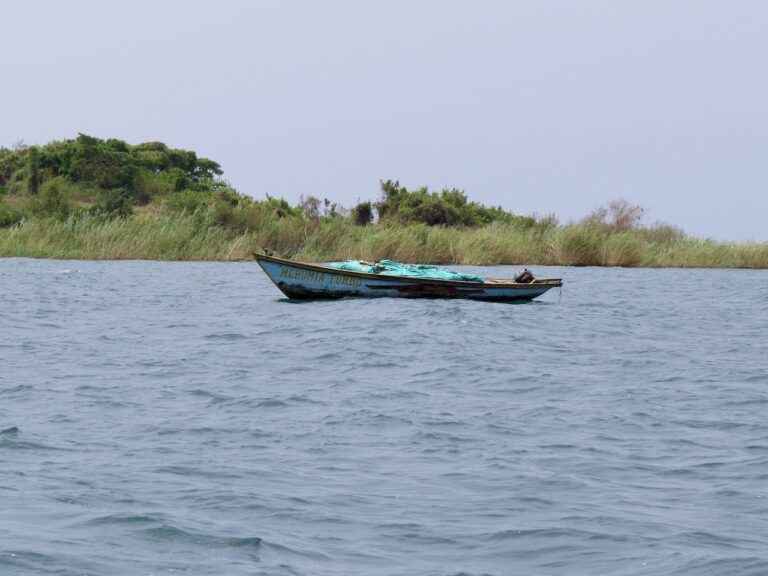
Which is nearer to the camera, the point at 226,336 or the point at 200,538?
the point at 200,538

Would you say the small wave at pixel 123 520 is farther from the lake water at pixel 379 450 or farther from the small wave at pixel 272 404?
the small wave at pixel 272 404

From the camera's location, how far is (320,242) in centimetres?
4406

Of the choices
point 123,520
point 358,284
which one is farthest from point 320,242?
point 123,520

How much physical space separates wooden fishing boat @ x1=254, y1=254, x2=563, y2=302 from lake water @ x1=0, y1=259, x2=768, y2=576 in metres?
3.91

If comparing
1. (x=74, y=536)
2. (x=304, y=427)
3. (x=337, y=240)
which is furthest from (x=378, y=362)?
(x=337, y=240)

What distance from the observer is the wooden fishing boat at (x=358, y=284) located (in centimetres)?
2461

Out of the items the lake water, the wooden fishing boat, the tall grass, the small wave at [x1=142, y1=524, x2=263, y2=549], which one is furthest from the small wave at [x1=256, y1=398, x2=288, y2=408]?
the tall grass

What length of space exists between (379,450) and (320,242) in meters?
34.6

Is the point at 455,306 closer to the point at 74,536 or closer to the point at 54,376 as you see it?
the point at 54,376

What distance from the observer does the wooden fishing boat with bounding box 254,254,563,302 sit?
80.7 ft

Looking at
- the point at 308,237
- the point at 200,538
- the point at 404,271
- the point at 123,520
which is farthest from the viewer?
the point at 308,237

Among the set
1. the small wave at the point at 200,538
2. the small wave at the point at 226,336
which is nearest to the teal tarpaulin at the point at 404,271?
the small wave at the point at 226,336

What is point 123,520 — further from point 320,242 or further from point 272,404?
point 320,242

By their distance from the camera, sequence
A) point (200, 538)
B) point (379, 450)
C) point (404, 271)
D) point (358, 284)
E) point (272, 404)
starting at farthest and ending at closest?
point (404, 271) < point (358, 284) < point (272, 404) < point (379, 450) < point (200, 538)
